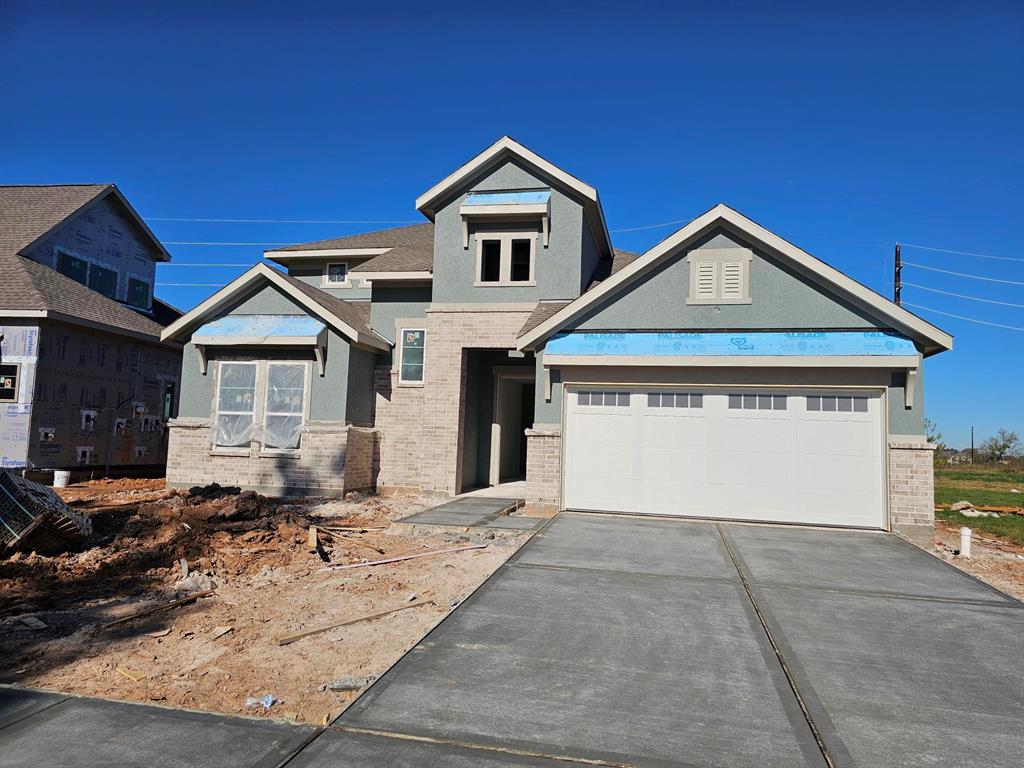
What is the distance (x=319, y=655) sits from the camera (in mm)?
5270

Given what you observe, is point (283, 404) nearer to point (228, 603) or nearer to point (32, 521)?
point (32, 521)

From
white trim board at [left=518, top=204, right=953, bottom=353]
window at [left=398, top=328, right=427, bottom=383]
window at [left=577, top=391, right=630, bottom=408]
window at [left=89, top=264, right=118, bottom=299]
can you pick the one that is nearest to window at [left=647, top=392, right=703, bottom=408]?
window at [left=577, top=391, right=630, bottom=408]

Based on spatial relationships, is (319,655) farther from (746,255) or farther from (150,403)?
(150,403)

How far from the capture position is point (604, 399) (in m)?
12.5

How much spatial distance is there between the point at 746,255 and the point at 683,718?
32.6 feet

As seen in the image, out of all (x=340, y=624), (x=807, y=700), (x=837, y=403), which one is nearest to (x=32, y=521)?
(x=340, y=624)

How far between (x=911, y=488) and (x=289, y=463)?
43.3 ft

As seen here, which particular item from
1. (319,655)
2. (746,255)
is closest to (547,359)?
(746,255)

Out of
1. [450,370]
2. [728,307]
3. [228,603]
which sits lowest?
[228,603]

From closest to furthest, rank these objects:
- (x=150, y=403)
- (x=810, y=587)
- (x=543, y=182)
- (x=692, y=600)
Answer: (x=692, y=600) < (x=810, y=587) < (x=543, y=182) < (x=150, y=403)

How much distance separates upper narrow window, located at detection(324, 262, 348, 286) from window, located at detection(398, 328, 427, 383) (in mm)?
4569

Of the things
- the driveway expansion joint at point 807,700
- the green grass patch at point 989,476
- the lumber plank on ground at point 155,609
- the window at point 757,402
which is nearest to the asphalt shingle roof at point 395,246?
the window at point 757,402

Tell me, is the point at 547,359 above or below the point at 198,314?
below

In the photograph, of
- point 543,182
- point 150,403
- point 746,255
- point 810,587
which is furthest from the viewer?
point 150,403
